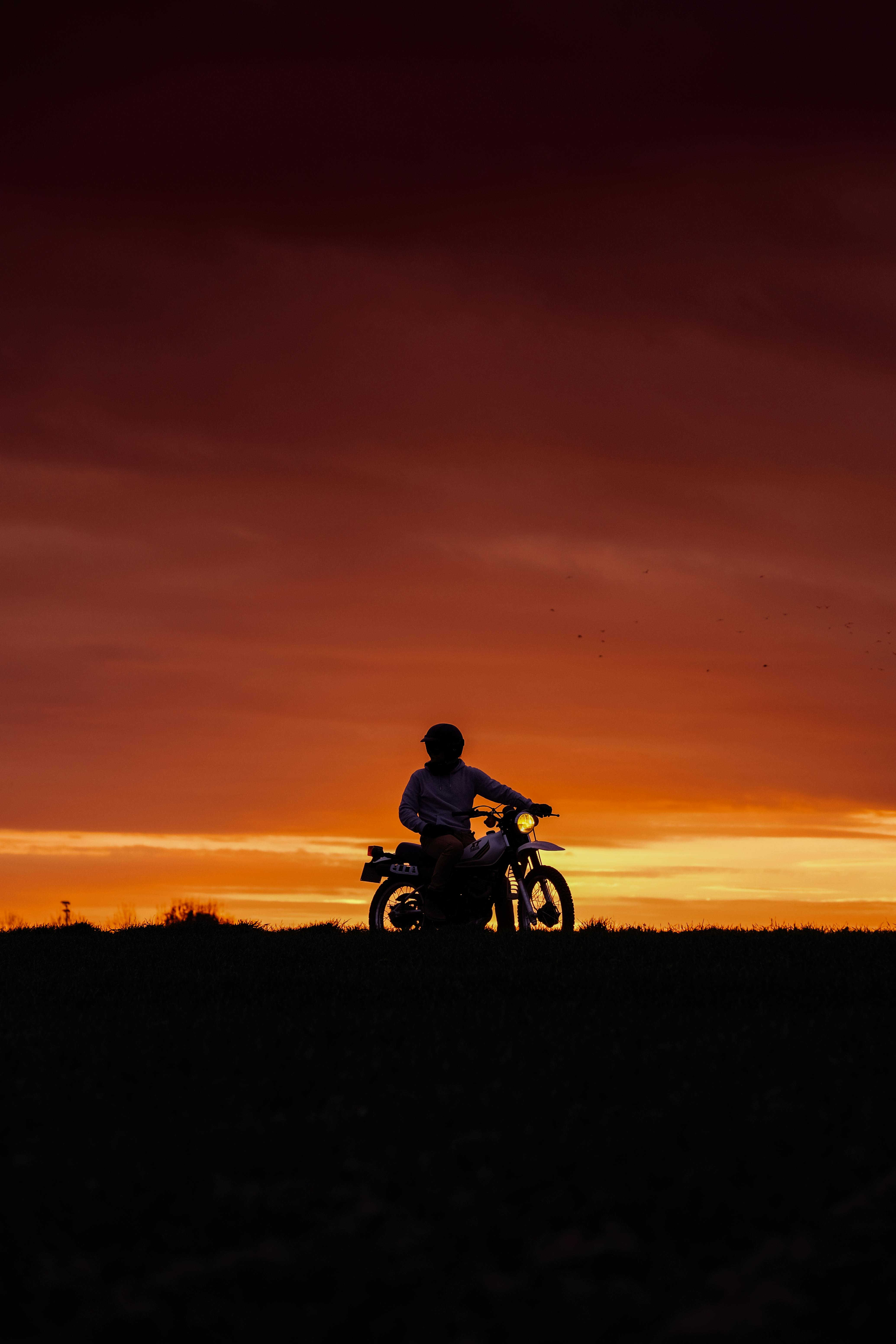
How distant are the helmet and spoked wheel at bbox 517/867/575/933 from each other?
76.8 inches

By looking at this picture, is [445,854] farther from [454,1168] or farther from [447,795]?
[454,1168]

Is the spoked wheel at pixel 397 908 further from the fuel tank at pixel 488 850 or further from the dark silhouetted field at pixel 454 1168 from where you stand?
the dark silhouetted field at pixel 454 1168

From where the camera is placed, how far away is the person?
16.3 meters

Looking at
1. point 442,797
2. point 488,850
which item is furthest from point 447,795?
point 488,850

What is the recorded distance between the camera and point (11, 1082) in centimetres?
728

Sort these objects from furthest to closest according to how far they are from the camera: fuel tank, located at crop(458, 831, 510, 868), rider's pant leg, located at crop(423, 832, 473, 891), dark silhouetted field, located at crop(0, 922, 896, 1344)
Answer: rider's pant leg, located at crop(423, 832, 473, 891)
fuel tank, located at crop(458, 831, 510, 868)
dark silhouetted field, located at crop(0, 922, 896, 1344)

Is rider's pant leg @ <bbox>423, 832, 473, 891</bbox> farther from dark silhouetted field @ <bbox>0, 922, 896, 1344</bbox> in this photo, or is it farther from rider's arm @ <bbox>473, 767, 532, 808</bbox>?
dark silhouetted field @ <bbox>0, 922, 896, 1344</bbox>

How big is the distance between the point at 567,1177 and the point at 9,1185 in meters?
2.44

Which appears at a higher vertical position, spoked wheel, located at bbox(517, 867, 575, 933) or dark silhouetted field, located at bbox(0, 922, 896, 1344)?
spoked wheel, located at bbox(517, 867, 575, 933)

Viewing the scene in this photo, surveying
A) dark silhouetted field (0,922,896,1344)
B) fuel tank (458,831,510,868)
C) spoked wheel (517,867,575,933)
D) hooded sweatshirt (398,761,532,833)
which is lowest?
dark silhouetted field (0,922,896,1344)

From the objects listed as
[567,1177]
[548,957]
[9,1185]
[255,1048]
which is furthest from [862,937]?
[9,1185]

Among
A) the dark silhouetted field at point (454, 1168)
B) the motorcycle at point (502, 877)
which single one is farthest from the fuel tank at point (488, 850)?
the dark silhouetted field at point (454, 1168)

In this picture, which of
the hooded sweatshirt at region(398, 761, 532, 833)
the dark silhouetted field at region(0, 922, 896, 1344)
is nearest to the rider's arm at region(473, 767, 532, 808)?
the hooded sweatshirt at region(398, 761, 532, 833)

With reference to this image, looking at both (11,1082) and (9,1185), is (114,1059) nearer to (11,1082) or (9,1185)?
(11,1082)
